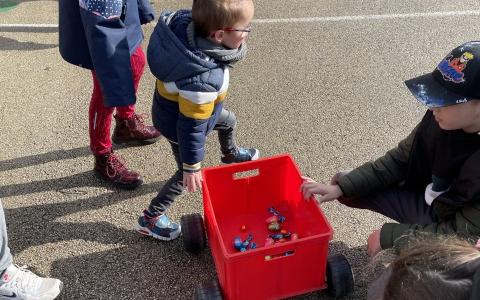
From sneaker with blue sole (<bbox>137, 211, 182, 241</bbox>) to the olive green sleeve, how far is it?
852mm

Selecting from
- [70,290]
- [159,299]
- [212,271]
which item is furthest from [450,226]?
[70,290]

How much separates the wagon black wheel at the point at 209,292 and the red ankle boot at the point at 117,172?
91cm

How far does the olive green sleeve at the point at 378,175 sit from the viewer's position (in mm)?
2174

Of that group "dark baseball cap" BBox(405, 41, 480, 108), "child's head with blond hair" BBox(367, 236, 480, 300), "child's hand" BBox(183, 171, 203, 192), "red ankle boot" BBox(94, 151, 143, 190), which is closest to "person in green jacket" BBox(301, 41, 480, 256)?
"dark baseball cap" BBox(405, 41, 480, 108)

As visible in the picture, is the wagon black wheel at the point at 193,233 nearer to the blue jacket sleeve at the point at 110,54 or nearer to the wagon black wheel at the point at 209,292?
the wagon black wheel at the point at 209,292

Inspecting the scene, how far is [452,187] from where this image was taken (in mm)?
1927

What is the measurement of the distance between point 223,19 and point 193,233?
3.29ft

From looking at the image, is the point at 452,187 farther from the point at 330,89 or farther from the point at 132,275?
the point at 330,89

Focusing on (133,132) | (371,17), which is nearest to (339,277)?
(133,132)

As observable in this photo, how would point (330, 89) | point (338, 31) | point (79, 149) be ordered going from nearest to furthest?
point (79, 149) < point (330, 89) < point (338, 31)

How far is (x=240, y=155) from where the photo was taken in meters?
2.87

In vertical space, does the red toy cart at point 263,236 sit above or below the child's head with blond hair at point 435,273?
below

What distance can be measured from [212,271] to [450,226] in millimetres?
1085

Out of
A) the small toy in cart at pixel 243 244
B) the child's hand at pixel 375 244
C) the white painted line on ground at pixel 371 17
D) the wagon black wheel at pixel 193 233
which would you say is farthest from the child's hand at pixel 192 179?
the white painted line on ground at pixel 371 17
